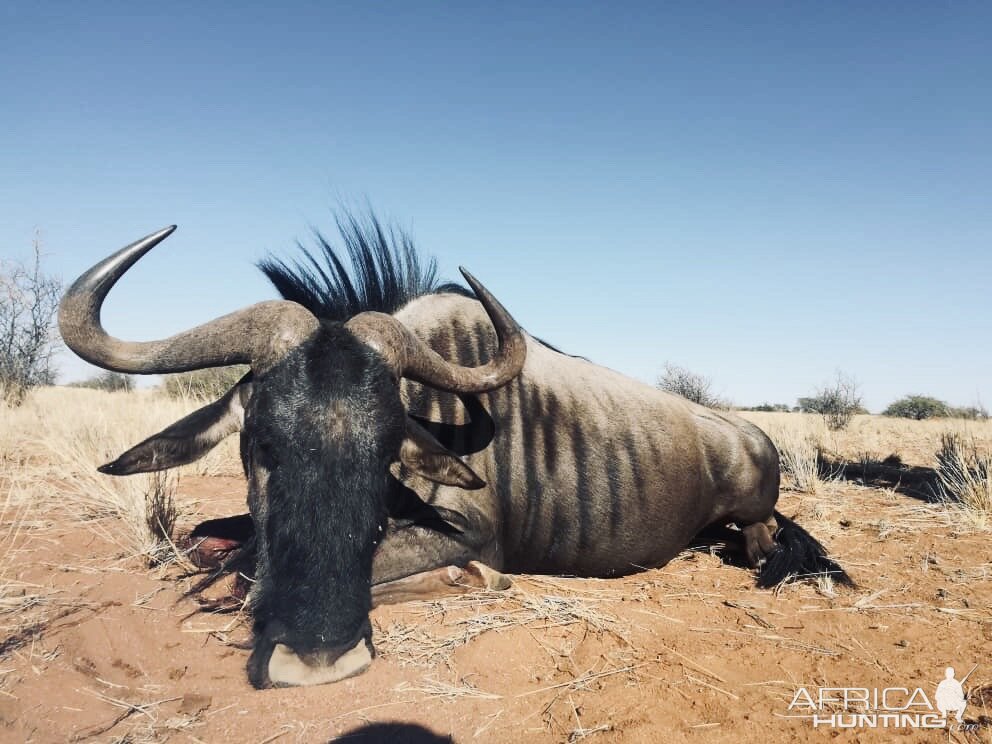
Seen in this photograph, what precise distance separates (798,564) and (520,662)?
2253 mm

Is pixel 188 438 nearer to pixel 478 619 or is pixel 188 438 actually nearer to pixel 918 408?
pixel 478 619

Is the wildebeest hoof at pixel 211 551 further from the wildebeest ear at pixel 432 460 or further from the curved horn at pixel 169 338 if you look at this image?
the wildebeest ear at pixel 432 460

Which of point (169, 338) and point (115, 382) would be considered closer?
point (169, 338)

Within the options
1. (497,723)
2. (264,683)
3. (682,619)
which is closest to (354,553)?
(264,683)

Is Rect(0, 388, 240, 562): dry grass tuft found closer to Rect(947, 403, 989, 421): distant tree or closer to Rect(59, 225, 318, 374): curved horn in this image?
Rect(59, 225, 318, 374): curved horn

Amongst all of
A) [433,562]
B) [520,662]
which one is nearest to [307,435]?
[433,562]

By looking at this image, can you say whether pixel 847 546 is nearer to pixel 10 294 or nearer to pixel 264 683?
pixel 264 683

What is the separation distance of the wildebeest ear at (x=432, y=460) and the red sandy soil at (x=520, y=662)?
0.62 m

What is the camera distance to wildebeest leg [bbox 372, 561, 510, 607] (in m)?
3.17

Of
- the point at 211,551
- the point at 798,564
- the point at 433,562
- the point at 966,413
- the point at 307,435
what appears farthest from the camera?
the point at 966,413

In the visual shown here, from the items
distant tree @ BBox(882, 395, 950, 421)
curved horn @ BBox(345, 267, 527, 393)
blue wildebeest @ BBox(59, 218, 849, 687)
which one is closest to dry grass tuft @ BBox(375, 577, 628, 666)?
blue wildebeest @ BBox(59, 218, 849, 687)

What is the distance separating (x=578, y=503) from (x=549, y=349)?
1310 mm

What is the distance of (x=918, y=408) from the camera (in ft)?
77.9

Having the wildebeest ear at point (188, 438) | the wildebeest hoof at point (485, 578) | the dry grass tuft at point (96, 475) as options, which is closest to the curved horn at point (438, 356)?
the wildebeest ear at point (188, 438)
